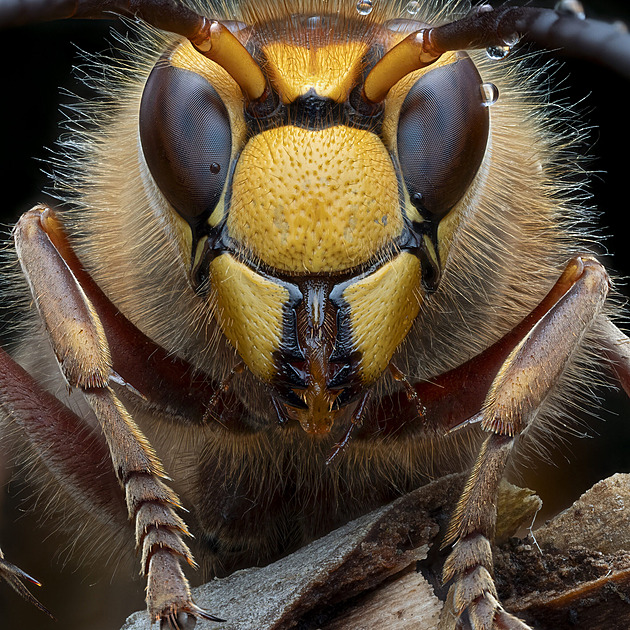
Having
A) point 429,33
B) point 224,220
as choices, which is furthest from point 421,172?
Result: point 224,220

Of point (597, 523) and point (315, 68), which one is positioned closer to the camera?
point (315, 68)

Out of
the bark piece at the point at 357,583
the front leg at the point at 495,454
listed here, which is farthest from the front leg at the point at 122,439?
the front leg at the point at 495,454

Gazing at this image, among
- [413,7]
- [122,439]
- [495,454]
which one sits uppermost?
[413,7]

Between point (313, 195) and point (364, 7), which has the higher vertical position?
point (364, 7)

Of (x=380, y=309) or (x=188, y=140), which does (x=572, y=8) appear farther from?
(x=188, y=140)

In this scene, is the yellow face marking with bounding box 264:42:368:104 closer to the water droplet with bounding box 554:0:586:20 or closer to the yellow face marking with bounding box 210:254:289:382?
the yellow face marking with bounding box 210:254:289:382

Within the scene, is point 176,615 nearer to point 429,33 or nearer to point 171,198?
point 171,198

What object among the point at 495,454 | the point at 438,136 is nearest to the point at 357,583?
the point at 495,454
